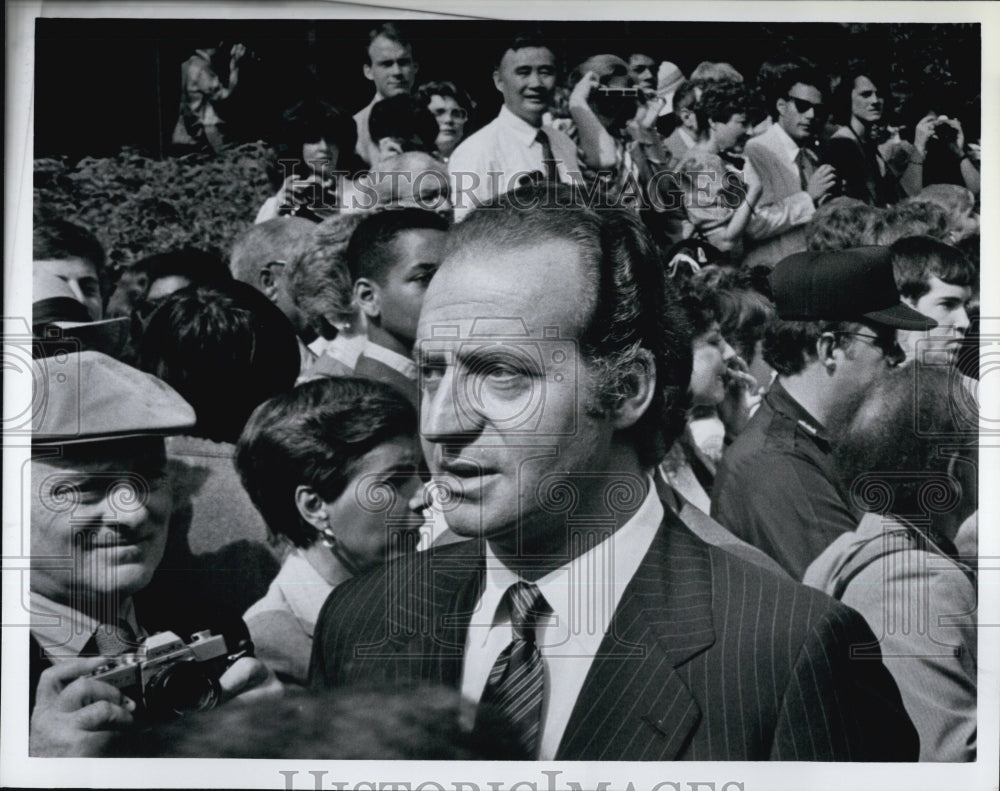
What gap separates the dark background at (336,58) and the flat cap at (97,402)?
2.84 feet

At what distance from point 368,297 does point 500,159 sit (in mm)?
758

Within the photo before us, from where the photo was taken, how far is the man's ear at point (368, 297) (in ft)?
14.0

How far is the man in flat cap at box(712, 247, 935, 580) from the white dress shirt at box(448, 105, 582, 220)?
3.16ft

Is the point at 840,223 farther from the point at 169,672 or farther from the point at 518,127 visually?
the point at 169,672

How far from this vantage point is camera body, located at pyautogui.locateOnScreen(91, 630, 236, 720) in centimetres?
426

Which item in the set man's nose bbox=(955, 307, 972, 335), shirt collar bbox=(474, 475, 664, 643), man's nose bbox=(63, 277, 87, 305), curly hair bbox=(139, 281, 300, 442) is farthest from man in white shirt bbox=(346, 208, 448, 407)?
man's nose bbox=(955, 307, 972, 335)

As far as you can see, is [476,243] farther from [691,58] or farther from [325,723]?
[325,723]

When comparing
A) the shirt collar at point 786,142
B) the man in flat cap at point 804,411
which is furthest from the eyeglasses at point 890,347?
the shirt collar at point 786,142

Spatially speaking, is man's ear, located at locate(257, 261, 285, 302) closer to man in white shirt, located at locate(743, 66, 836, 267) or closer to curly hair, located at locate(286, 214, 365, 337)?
curly hair, located at locate(286, 214, 365, 337)

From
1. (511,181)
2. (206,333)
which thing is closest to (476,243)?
(511,181)

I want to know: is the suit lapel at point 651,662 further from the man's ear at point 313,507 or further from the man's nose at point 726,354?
the man's ear at point 313,507

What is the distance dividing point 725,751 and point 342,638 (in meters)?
1.56

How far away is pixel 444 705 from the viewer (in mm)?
4258

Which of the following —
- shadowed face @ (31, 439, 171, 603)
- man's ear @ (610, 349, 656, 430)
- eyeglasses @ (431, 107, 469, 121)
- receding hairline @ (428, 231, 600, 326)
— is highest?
eyeglasses @ (431, 107, 469, 121)
